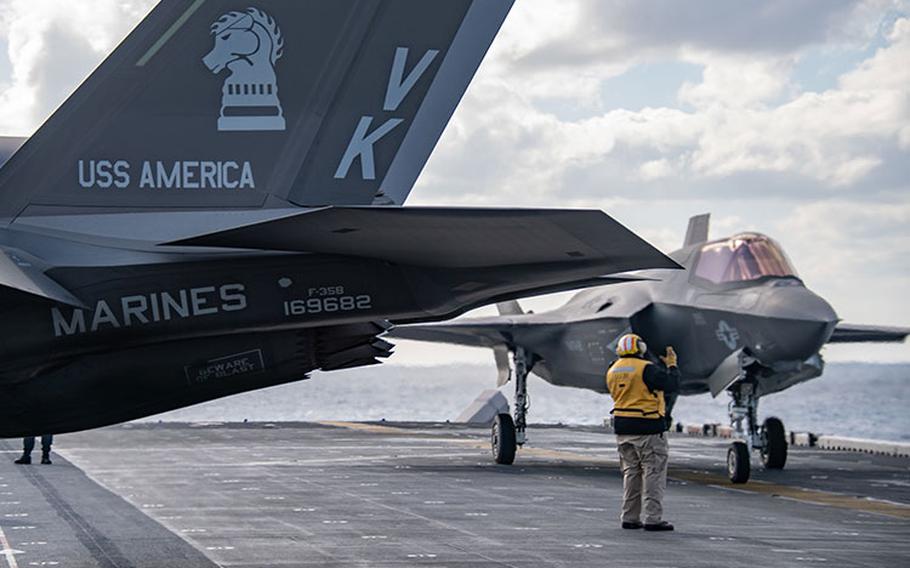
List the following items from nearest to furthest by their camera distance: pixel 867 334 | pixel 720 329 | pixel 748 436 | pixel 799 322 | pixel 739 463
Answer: pixel 739 463
pixel 799 322
pixel 748 436
pixel 720 329
pixel 867 334

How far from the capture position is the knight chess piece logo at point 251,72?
8.84 metres

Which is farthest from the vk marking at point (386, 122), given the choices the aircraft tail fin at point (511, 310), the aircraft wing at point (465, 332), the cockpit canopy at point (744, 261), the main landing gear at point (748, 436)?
the aircraft tail fin at point (511, 310)

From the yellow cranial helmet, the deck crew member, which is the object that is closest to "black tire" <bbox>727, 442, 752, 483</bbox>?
the deck crew member

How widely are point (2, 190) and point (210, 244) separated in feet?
5.07

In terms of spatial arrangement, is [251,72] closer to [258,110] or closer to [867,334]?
[258,110]

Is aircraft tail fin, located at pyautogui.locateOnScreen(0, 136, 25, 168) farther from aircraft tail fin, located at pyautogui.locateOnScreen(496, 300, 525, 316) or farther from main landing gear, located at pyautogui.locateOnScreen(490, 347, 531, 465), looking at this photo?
aircraft tail fin, located at pyautogui.locateOnScreen(496, 300, 525, 316)

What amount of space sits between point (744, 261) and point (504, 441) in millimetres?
5235

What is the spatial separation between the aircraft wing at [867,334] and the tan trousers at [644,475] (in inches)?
527

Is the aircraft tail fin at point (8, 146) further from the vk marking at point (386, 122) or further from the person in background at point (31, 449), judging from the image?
the person in background at point (31, 449)

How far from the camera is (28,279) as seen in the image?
7.67m

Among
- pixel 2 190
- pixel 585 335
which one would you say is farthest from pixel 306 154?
pixel 585 335

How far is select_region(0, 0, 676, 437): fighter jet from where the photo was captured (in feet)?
26.2

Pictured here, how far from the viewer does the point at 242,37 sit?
8844 mm

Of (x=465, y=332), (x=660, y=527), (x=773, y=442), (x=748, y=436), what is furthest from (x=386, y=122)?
(x=465, y=332)
